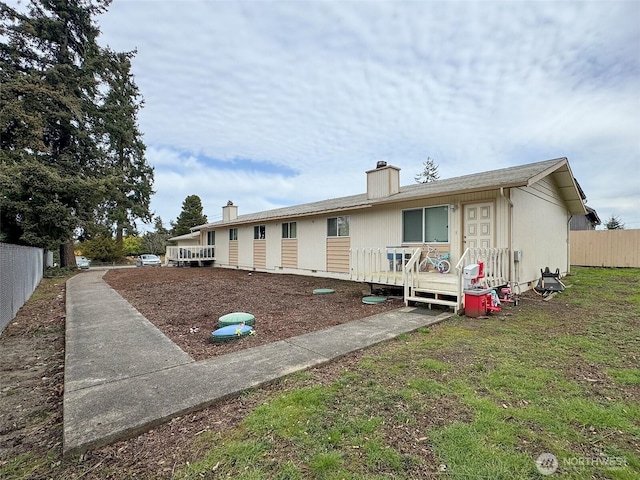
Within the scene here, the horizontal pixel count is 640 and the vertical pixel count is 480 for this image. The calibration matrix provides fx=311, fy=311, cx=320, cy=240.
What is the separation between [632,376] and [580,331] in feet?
6.36

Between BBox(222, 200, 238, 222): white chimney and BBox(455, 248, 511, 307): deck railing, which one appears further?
BBox(222, 200, 238, 222): white chimney

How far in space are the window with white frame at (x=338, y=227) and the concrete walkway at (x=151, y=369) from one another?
6.32 metres

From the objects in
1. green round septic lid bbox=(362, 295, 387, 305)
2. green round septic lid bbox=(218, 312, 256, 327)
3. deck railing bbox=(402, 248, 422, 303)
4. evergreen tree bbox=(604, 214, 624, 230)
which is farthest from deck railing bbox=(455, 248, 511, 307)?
evergreen tree bbox=(604, 214, 624, 230)

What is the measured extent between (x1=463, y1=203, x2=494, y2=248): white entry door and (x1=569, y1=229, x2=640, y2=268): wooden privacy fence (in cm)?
1215

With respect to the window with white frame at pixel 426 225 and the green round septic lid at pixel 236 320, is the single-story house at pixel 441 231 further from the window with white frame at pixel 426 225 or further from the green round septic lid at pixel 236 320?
the green round septic lid at pixel 236 320

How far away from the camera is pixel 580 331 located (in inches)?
194

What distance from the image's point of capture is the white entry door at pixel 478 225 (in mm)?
7977

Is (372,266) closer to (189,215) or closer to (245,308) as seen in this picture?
(245,308)

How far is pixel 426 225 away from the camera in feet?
30.3

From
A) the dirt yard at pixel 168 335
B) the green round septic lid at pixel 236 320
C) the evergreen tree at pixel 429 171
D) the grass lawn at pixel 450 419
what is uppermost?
the evergreen tree at pixel 429 171

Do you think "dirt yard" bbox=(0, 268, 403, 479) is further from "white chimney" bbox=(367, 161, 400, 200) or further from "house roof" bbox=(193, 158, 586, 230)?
"white chimney" bbox=(367, 161, 400, 200)

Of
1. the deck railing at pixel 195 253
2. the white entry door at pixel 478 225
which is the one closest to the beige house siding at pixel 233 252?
the deck railing at pixel 195 253

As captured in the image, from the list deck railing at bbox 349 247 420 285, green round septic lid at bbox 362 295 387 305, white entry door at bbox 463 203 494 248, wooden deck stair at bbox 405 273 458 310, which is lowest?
green round septic lid at bbox 362 295 387 305

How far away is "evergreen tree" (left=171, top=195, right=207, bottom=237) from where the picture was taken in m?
41.3
